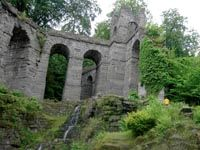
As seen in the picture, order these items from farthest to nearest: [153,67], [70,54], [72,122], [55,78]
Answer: [55,78] → [70,54] → [153,67] → [72,122]

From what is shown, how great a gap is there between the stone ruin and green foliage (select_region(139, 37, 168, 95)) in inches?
80.9

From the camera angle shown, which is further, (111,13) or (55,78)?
(111,13)

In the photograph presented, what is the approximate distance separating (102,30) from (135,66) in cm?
1673

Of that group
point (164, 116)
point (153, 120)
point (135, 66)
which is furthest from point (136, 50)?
point (164, 116)

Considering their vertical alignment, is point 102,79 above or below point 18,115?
above

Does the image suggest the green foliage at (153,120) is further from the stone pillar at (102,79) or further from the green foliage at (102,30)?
the green foliage at (102,30)

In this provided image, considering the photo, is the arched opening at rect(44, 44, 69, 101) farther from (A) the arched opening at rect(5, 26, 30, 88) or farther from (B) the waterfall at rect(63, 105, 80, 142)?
(B) the waterfall at rect(63, 105, 80, 142)

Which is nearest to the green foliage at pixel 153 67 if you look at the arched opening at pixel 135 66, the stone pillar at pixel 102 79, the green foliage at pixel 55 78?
the arched opening at pixel 135 66

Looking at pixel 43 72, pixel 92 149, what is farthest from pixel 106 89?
pixel 92 149

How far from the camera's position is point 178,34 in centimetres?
4141

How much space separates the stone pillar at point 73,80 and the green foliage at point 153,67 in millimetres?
5335

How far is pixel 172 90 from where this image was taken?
23.6 metres

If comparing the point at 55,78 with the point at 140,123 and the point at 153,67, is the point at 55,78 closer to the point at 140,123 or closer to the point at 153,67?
the point at 153,67

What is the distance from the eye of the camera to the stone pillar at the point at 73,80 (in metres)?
29.0
